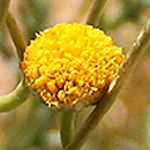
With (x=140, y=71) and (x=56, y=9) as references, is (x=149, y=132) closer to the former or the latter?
(x=140, y=71)

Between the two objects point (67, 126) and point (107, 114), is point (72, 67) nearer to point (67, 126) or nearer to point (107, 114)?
point (67, 126)

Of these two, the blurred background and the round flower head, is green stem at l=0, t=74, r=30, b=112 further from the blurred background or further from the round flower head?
the blurred background

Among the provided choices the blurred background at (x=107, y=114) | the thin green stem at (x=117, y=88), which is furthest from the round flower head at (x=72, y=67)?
the blurred background at (x=107, y=114)

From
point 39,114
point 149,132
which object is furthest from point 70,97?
point 149,132

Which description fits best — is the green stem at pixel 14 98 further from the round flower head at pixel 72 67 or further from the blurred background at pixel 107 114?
the blurred background at pixel 107 114

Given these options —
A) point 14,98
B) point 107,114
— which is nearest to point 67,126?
point 14,98

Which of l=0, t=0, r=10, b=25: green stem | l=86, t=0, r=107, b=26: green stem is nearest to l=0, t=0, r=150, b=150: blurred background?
l=86, t=0, r=107, b=26: green stem

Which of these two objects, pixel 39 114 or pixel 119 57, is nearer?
pixel 119 57
